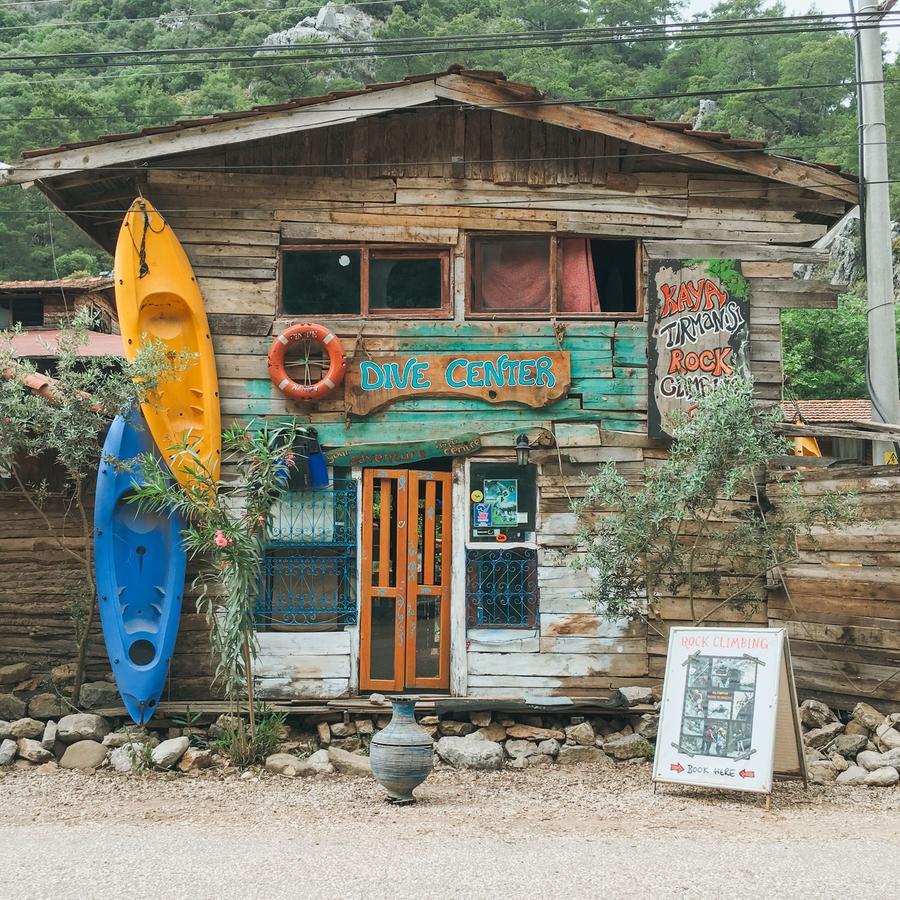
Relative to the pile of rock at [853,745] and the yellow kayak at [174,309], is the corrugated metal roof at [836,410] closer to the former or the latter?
the pile of rock at [853,745]

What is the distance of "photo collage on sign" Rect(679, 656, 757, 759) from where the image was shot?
830 centimetres

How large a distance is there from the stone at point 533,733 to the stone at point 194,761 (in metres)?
2.89

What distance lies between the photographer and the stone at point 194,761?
9.52 m

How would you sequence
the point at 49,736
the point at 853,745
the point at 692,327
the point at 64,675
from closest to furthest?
the point at 853,745
the point at 49,736
the point at 64,675
the point at 692,327

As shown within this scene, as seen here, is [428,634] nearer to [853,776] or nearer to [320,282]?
[320,282]

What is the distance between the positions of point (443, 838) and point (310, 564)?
427 cm

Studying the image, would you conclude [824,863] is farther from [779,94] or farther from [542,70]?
[779,94]

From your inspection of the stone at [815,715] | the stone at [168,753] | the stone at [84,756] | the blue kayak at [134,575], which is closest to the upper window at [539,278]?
the blue kayak at [134,575]

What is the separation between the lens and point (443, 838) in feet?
23.6

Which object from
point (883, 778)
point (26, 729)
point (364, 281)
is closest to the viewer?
point (883, 778)

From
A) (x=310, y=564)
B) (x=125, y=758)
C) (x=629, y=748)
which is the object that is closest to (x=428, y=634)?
(x=310, y=564)

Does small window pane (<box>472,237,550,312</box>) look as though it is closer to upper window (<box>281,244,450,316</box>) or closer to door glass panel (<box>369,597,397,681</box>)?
upper window (<box>281,244,450,316</box>)

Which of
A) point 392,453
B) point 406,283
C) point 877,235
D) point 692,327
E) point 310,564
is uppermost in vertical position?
point 877,235

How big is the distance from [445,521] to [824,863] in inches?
212
